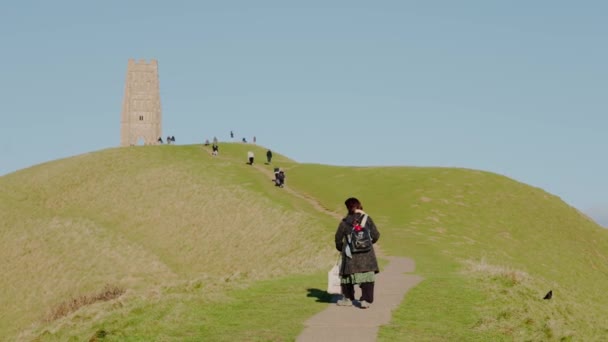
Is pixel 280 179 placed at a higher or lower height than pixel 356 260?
higher

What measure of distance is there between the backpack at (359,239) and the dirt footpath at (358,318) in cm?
167

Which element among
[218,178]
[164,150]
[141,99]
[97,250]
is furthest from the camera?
[141,99]

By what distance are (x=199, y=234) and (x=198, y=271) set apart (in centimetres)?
970

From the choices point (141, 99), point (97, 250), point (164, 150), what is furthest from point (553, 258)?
point (141, 99)

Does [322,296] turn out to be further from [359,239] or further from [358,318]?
[358,318]

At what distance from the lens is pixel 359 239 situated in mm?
20078

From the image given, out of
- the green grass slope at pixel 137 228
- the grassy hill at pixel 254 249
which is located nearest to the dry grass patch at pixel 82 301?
the grassy hill at pixel 254 249

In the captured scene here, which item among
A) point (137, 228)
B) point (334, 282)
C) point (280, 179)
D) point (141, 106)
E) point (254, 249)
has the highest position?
point (141, 106)

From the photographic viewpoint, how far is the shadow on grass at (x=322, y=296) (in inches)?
874

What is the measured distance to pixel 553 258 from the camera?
56875mm

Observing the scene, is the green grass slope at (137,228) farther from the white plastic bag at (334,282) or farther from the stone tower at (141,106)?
the stone tower at (141,106)

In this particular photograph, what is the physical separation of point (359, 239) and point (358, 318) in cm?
211

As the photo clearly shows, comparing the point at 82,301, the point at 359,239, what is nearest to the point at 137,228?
the point at 82,301

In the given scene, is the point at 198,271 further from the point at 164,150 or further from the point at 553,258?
the point at 164,150
